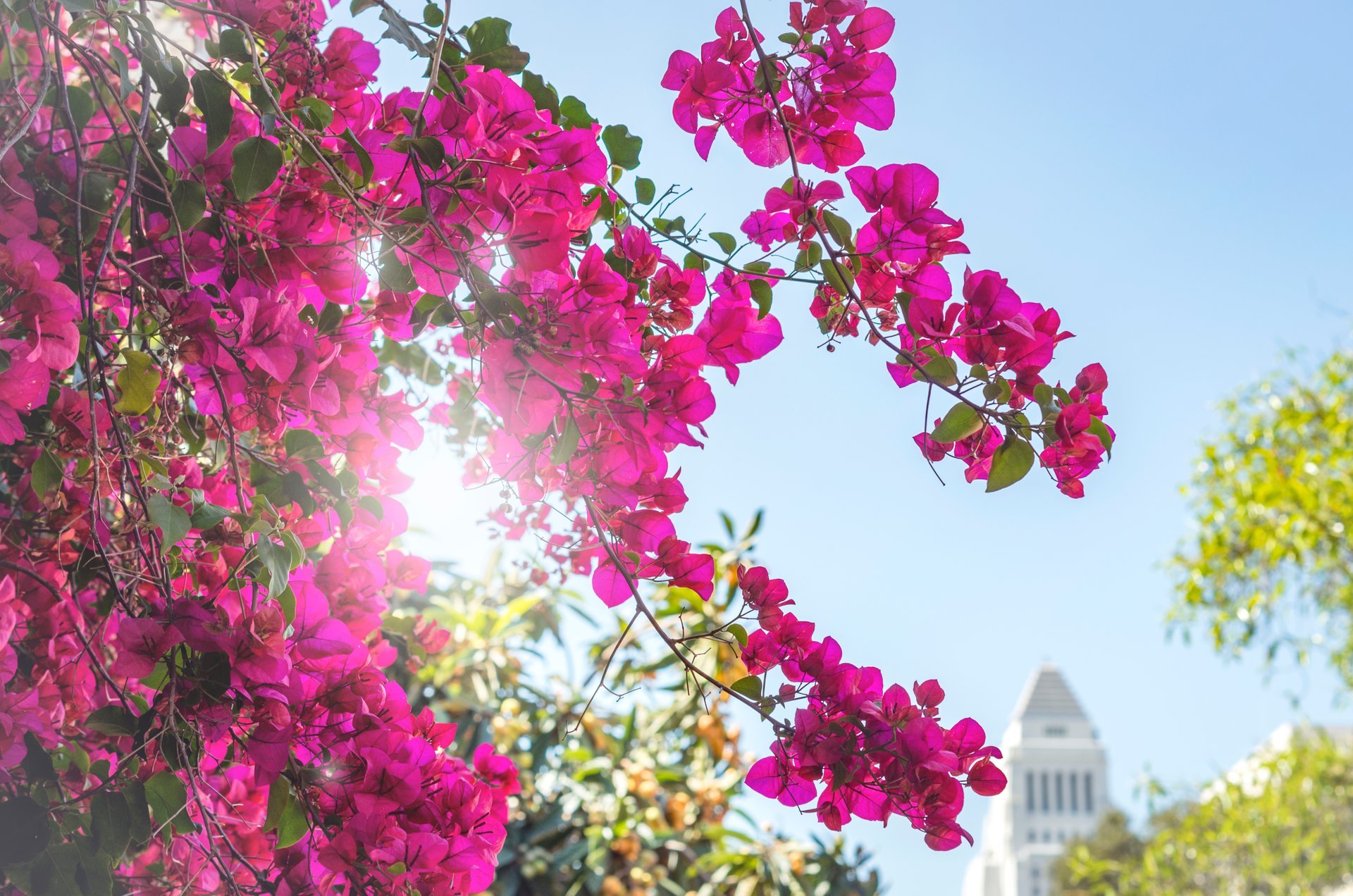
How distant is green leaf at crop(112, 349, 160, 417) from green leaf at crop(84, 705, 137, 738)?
19 centimetres

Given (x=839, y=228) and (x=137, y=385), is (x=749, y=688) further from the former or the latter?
(x=137, y=385)

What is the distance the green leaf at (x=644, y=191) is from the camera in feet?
2.49

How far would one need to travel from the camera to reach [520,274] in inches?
23.8

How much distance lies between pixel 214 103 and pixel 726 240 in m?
0.35

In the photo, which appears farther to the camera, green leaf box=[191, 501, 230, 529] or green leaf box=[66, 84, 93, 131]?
green leaf box=[66, 84, 93, 131]

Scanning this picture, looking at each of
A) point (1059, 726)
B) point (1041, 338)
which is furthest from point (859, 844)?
point (1059, 726)

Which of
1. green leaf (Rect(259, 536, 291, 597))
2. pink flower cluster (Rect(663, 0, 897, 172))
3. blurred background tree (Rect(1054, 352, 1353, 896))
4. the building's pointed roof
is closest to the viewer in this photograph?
green leaf (Rect(259, 536, 291, 597))

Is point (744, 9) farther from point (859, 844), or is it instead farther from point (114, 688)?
point (859, 844)

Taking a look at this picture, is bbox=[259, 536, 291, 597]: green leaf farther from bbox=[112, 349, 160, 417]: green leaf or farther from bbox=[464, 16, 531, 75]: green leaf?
bbox=[464, 16, 531, 75]: green leaf

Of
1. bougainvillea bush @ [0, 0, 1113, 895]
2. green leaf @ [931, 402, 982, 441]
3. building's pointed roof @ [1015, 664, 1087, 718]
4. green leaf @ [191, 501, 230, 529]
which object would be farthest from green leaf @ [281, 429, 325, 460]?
building's pointed roof @ [1015, 664, 1087, 718]

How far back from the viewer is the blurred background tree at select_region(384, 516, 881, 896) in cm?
168

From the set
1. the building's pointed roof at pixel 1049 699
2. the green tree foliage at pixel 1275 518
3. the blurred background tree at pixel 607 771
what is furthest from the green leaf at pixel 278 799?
the building's pointed roof at pixel 1049 699

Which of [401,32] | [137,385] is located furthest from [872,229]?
[137,385]

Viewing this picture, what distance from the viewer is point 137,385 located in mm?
593
